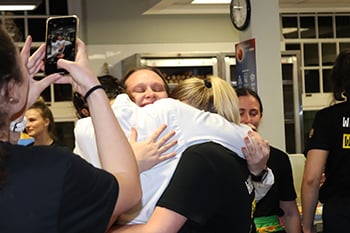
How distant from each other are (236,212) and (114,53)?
4.67 metres

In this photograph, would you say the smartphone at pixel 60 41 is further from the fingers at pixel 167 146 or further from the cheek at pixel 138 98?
the cheek at pixel 138 98

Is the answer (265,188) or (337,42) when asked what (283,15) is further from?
(265,188)

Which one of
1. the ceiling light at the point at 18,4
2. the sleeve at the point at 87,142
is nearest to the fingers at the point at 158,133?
the sleeve at the point at 87,142

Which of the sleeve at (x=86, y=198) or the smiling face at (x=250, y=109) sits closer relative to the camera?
the sleeve at (x=86, y=198)

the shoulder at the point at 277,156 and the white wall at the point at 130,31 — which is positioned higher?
the white wall at the point at 130,31

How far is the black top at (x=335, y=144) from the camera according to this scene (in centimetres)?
284

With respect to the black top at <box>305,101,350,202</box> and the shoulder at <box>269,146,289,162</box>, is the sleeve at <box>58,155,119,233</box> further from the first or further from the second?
the black top at <box>305,101,350,202</box>

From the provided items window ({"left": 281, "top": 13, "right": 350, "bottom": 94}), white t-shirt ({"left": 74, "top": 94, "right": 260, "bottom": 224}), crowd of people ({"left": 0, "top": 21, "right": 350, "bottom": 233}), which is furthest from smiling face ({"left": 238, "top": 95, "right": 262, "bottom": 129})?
window ({"left": 281, "top": 13, "right": 350, "bottom": 94})

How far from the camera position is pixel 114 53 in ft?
20.1

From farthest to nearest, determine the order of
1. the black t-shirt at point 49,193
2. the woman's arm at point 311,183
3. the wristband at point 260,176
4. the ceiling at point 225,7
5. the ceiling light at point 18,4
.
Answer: the ceiling at point 225,7
the ceiling light at point 18,4
the woman's arm at point 311,183
the wristband at point 260,176
the black t-shirt at point 49,193

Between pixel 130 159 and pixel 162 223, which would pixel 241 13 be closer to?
pixel 162 223

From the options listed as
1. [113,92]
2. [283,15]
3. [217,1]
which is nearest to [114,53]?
[217,1]

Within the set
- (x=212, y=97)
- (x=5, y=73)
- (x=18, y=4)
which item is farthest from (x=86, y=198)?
(x=18, y=4)

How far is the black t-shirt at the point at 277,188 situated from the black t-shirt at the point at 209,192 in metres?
0.91
